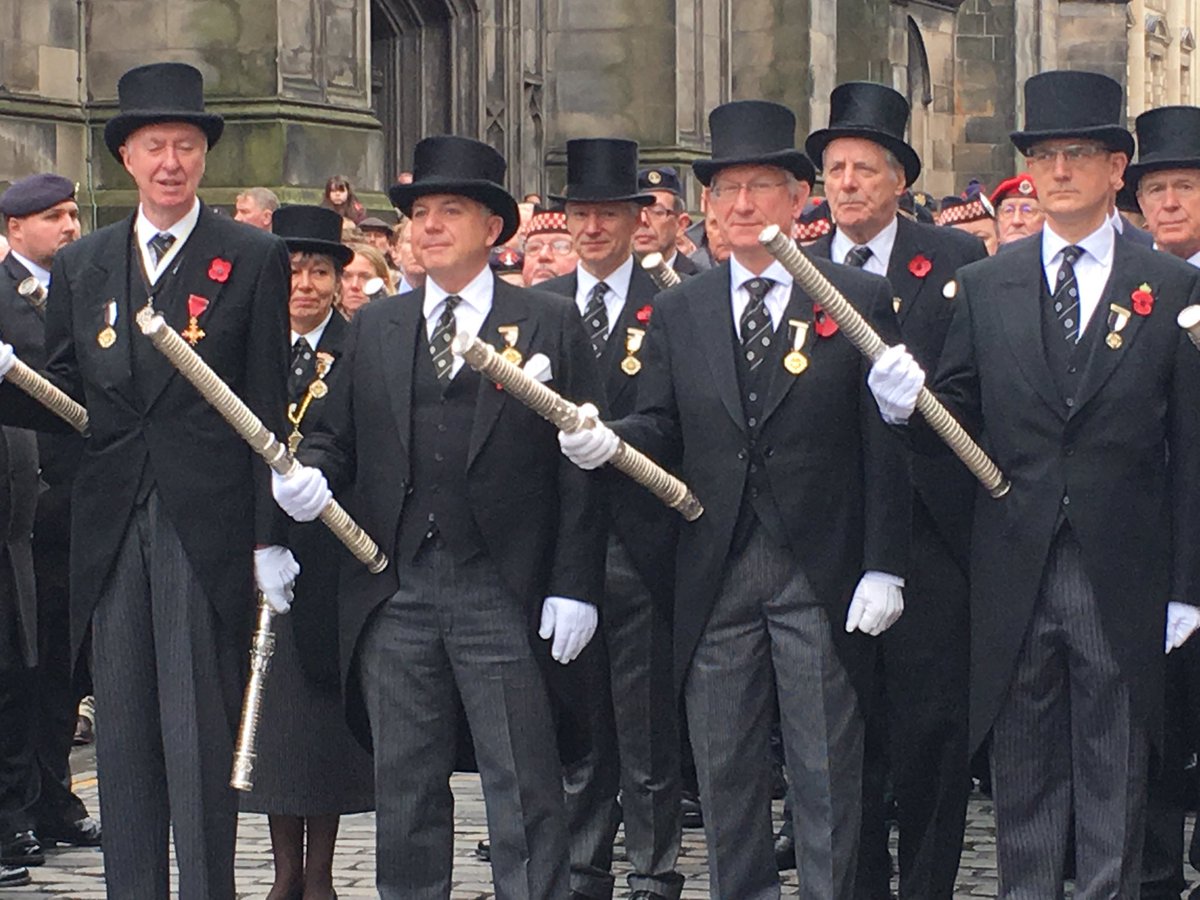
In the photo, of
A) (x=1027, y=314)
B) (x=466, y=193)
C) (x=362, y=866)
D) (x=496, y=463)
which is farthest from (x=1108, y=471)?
(x=362, y=866)

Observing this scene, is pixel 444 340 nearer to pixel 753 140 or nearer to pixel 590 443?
pixel 590 443

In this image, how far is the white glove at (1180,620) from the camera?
280 inches

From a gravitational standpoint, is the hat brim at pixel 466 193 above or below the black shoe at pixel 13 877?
above

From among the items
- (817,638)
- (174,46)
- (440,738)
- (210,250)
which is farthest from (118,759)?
(174,46)

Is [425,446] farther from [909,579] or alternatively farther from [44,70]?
[44,70]

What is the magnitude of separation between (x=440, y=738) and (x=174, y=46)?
945cm

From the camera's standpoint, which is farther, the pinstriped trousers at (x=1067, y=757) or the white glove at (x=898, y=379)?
the pinstriped trousers at (x=1067, y=757)

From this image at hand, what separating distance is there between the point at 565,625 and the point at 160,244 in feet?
5.12

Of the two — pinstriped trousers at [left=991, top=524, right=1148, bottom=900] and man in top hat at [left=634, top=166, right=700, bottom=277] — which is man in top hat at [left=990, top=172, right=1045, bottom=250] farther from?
Answer: pinstriped trousers at [left=991, top=524, right=1148, bottom=900]

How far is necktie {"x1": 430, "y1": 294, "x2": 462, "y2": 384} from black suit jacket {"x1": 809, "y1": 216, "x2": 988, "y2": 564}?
4.64ft

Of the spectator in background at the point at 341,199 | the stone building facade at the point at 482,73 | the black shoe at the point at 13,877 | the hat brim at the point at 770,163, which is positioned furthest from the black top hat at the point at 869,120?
the stone building facade at the point at 482,73

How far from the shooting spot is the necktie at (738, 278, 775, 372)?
7273mm

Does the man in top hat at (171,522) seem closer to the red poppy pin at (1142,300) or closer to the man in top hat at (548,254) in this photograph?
the red poppy pin at (1142,300)

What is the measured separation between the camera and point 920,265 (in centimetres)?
816
